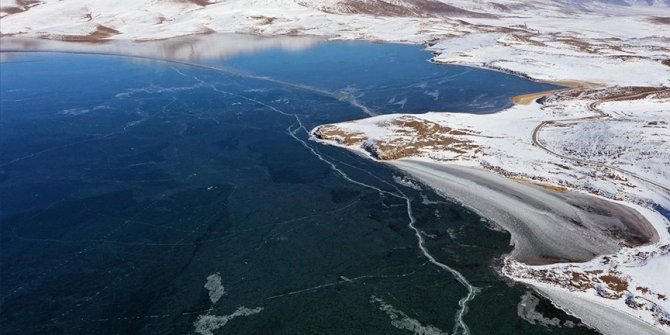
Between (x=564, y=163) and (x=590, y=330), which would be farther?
(x=564, y=163)

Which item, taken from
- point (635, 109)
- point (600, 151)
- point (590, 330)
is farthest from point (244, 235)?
point (635, 109)

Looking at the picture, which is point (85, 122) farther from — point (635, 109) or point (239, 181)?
point (635, 109)

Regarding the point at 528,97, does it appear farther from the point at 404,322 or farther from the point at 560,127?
the point at 404,322

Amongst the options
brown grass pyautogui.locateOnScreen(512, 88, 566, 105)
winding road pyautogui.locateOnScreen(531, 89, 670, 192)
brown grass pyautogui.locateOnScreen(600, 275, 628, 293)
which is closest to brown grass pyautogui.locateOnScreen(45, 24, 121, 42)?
brown grass pyautogui.locateOnScreen(512, 88, 566, 105)

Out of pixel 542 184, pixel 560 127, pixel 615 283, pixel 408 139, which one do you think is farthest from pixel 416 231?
pixel 560 127

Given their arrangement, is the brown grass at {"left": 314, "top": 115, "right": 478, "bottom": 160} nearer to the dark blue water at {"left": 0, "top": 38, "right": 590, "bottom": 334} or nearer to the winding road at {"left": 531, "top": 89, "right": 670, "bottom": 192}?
the dark blue water at {"left": 0, "top": 38, "right": 590, "bottom": 334}

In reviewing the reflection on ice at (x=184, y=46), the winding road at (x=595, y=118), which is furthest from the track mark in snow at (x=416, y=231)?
the reflection on ice at (x=184, y=46)

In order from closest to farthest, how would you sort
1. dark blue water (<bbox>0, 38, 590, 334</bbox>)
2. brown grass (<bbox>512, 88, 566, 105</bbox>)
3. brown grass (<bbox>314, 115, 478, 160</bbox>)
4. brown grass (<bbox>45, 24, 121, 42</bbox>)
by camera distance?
dark blue water (<bbox>0, 38, 590, 334</bbox>)
brown grass (<bbox>314, 115, 478, 160</bbox>)
brown grass (<bbox>512, 88, 566, 105</bbox>)
brown grass (<bbox>45, 24, 121, 42</bbox>)
